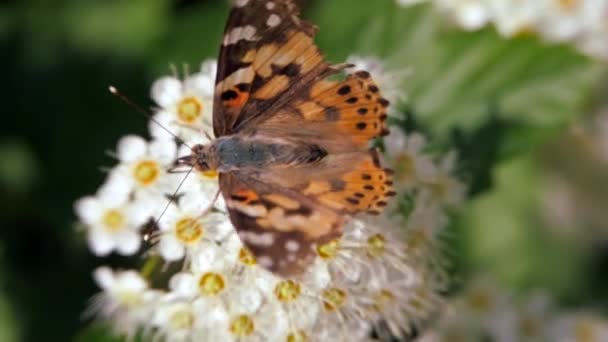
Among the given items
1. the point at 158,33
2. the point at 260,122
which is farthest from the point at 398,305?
the point at 158,33

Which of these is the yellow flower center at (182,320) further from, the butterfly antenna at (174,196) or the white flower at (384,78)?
the white flower at (384,78)

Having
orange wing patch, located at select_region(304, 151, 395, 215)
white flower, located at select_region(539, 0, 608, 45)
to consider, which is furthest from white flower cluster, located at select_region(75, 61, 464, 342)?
white flower, located at select_region(539, 0, 608, 45)

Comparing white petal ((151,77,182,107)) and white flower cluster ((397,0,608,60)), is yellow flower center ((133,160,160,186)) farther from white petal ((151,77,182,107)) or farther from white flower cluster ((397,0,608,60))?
white flower cluster ((397,0,608,60))

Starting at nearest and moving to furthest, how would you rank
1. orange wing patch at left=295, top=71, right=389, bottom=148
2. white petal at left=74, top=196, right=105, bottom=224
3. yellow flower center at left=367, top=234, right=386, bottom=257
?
orange wing patch at left=295, top=71, right=389, bottom=148, yellow flower center at left=367, top=234, right=386, bottom=257, white petal at left=74, top=196, right=105, bottom=224

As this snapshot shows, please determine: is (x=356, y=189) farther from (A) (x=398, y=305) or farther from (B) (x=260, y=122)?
(A) (x=398, y=305)

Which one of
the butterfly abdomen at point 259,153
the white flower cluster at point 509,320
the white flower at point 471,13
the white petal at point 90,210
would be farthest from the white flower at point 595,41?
the white petal at point 90,210
